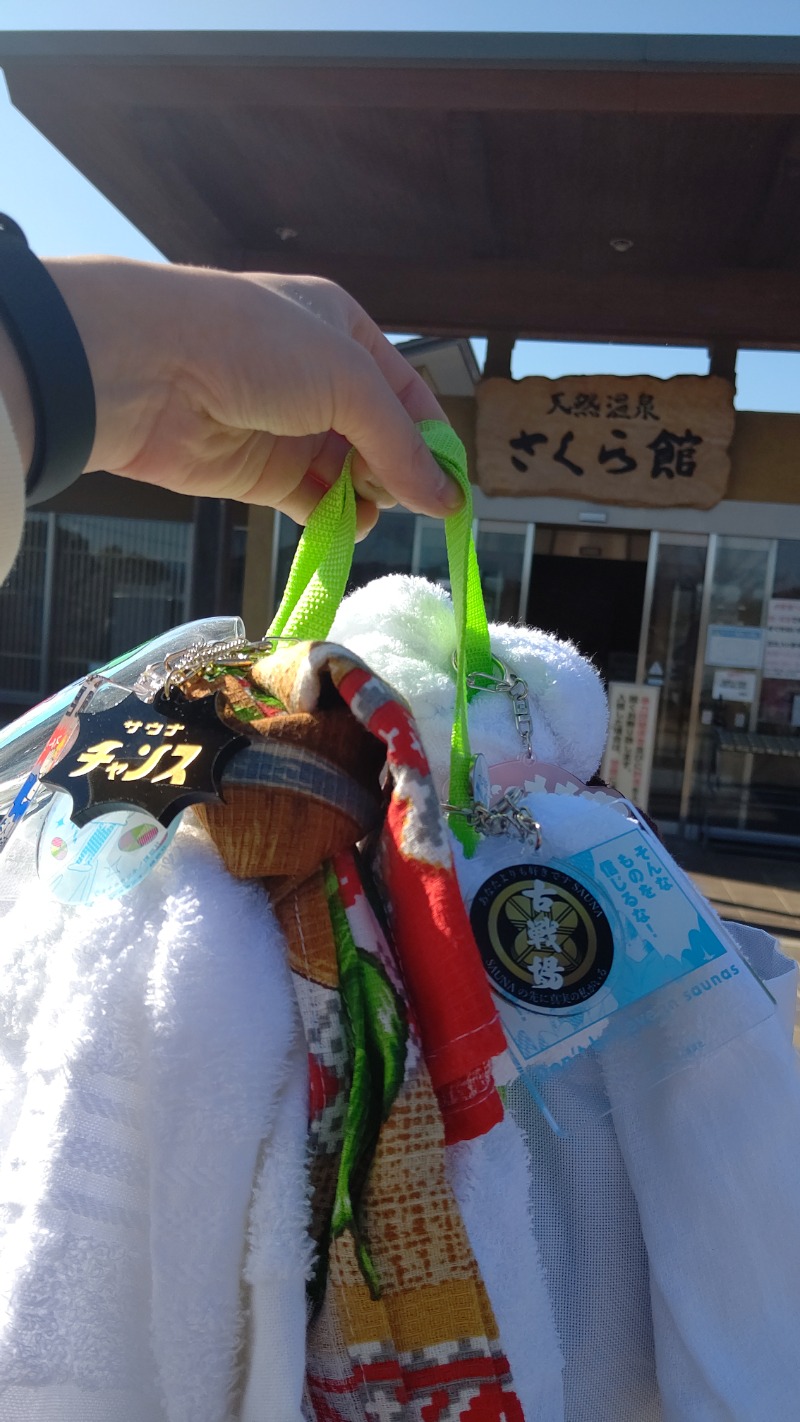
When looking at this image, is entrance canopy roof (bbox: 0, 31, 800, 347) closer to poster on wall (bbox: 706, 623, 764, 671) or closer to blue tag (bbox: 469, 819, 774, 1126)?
poster on wall (bbox: 706, 623, 764, 671)

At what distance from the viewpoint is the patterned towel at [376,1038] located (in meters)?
0.47

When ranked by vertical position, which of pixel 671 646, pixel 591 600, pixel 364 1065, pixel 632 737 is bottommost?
pixel 364 1065

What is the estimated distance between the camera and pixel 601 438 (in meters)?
5.47

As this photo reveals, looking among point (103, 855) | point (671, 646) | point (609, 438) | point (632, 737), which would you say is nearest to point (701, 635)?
point (671, 646)

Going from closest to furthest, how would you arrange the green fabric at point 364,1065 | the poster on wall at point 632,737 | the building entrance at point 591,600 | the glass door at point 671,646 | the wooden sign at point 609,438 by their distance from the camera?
the green fabric at point 364,1065, the wooden sign at point 609,438, the poster on wall at point 632,737, the glass door at point 671,646, the building entrance at point 591,600

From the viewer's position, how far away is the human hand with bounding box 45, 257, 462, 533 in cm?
60

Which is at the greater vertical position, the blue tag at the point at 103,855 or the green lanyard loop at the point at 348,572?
the green lanyard loop at the point at 348,572

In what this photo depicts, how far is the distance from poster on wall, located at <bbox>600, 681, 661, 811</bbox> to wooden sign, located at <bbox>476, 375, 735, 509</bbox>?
115 cm

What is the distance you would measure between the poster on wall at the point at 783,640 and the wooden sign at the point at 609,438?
2.94 ft

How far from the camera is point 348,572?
0.72 meters

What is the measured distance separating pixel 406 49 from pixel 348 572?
3.54 meters

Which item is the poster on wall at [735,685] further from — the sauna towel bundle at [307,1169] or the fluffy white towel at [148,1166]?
the fluffy white towel at [148,1166]

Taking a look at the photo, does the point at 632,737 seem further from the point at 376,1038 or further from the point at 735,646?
the point at 376,1038

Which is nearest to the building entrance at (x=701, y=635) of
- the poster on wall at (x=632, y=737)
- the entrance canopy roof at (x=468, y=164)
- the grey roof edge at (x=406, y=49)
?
the poster on wall at (x=632, y=737)
